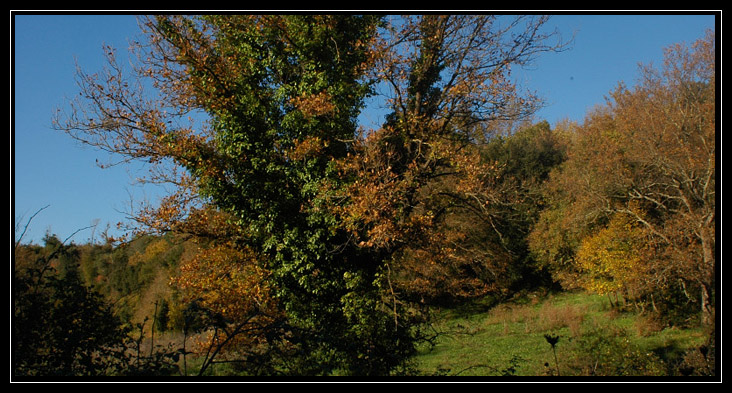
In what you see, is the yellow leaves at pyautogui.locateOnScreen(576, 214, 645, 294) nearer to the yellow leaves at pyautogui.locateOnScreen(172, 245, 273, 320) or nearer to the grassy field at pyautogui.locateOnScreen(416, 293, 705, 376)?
the grassy field at pyautogui.locateOnScreen(416, 293, 705, 376)

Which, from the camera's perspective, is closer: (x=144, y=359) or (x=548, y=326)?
(x=144, y=359)

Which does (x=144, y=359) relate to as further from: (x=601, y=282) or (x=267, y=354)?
(x=601, y=282)

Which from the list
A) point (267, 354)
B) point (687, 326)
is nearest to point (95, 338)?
point (267, 354)

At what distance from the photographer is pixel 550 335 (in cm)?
1202

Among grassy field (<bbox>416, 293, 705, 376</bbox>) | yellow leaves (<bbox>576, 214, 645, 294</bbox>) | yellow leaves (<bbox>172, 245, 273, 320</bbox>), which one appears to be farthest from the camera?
yellow leaves (<bbox>576, 214, 645, 294</bbox>)

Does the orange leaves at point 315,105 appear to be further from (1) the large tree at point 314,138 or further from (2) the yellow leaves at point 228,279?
(2) the yellow leaves at point 228,279

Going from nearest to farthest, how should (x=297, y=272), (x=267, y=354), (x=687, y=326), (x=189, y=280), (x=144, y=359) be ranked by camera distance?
(x=144, y=359) → (x=267, y=354) → (x=297, y=272) → (x=189, y=280) → (x=687, y=326)

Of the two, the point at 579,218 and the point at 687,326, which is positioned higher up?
the point at 579,218

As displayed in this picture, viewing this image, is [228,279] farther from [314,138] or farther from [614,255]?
[614,255]

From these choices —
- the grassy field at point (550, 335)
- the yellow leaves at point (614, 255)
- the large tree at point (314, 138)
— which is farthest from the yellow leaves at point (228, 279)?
the yellow leaves at point (614, 255)

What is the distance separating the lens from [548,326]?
24281 millimetres

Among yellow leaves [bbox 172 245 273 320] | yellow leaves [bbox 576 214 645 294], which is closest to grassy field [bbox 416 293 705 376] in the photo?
yellow leaves [bbox 576 214 645 294]

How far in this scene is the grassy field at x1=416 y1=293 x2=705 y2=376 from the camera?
36.7 ft

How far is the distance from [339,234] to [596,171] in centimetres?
1798
